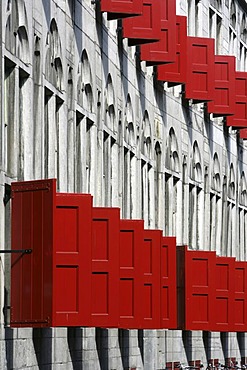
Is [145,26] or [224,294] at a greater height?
[145,26]

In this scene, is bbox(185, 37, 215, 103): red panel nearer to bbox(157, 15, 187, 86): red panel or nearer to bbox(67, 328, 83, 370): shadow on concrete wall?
bbox(157, 15, 187, 86): red panel

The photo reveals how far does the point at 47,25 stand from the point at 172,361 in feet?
60.0

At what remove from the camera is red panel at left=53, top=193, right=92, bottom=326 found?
23953mm

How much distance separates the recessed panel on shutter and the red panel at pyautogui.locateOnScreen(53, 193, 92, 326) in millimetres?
8133

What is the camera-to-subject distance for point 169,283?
3803cm

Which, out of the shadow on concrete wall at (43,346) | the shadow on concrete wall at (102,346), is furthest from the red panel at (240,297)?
the shadow on concrete wall at (43,346)

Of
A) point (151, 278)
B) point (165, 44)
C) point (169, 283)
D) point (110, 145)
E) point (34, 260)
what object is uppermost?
point (165, 44)

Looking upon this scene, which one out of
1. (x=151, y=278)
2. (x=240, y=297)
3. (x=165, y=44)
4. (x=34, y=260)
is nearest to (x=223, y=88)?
(x=240, y=297)

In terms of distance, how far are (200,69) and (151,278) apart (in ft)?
53.0

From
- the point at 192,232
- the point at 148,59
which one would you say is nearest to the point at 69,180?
the point at 148,59

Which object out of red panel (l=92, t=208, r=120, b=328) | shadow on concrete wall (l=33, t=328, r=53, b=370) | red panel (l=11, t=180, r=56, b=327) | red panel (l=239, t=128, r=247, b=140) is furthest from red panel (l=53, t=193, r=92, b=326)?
red panel (l=239, t=128, r=247, b=140)

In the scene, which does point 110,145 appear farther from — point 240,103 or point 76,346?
point 240,103

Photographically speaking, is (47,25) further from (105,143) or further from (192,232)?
(192,232)

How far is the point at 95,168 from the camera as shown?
3331 cm
